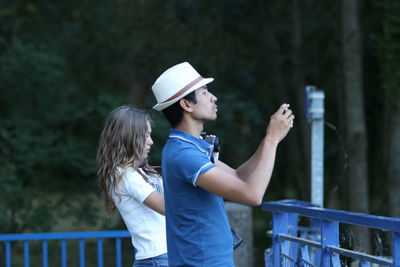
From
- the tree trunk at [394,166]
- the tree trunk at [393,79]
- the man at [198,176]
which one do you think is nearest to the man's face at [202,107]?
the man at [198,176]

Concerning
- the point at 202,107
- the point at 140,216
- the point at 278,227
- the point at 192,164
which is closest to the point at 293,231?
the point at 278,227

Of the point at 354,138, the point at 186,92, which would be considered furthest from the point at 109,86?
the point at 186,92

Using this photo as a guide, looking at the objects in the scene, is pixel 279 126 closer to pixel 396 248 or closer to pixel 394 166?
pixel 396 248

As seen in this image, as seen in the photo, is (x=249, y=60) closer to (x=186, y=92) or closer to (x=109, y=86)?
(x=109, y=86)

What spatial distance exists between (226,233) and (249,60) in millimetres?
11535

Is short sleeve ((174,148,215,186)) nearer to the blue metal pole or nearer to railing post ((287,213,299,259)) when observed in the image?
railing post ((287,213,299,259))

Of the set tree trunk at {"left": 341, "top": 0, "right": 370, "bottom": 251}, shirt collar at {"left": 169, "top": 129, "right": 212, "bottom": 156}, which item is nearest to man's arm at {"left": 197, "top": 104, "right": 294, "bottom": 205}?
shirt collar at {"left": 169, "top": 129, "right": 212, "bottom": 156}

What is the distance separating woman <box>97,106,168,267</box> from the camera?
12.0 ft

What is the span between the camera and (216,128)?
46.8 feet

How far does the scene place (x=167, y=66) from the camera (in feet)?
45.0

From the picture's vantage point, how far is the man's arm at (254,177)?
2.70 metres

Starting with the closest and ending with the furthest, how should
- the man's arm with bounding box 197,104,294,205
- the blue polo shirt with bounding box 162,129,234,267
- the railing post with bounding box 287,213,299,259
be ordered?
1. the man's arm with bounding box 197,104,294,205
2. the blue polo shirt with bounding box 162,129,234,267
3. the railing post with bounding box 287,213,299,259

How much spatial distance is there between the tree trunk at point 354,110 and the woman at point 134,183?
793cm

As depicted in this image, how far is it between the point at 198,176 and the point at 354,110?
902cm
